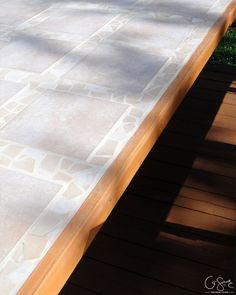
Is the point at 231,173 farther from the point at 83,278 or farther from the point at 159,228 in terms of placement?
the point at 83,278

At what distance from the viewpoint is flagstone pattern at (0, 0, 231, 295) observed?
1.24 meters

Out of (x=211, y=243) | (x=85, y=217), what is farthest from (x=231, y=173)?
(x=85, y=217)

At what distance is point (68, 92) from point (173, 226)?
1.22m

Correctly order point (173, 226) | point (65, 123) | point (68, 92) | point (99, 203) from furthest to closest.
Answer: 1. point (173, 226)
2. point (68, 92)
3. point (65, 123)
4. point (99, 203)

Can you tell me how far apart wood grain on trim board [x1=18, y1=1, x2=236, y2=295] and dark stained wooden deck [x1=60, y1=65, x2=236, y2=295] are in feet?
3.45

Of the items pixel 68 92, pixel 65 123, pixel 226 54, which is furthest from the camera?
pixel 226 54

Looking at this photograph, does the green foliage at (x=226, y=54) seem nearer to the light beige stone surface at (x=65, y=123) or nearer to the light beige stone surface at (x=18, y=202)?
the light beige stone surface at (x=65, y=123)

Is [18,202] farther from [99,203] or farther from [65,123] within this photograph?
[65,123]

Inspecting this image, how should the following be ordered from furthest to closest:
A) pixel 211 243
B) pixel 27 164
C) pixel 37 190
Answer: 1. pixel 211 243
2. pixel 27 164
3. pixel 37 190

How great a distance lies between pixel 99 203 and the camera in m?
1.26

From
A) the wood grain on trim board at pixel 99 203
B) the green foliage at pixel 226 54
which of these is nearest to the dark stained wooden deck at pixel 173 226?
the wood grain on trim board at pixel 99 203

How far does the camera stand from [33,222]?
121cm

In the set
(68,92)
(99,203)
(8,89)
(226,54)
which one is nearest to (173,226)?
(68,92)

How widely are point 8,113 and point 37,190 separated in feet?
1.76
